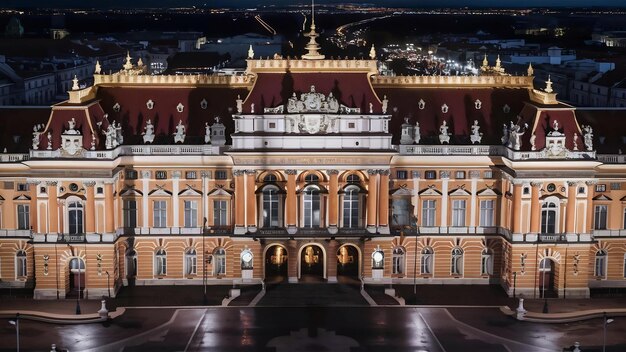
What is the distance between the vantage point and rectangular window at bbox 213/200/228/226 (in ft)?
298

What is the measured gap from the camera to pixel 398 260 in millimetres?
91438

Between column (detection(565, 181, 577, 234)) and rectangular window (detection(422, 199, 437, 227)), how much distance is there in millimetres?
10518

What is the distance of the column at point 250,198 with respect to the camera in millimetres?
88500

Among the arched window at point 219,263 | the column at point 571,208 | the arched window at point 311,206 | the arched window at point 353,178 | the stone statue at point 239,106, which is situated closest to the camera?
the column at point 571,208

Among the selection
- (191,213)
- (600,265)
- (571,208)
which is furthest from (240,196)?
(600,265)

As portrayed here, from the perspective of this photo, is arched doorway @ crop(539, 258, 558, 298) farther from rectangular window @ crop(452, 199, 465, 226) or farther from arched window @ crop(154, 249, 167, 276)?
arched window @ crop(154, 249, 167, 276)

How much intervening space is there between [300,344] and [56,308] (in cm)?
1978

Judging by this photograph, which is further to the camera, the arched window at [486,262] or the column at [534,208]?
the arched window at [486,262]

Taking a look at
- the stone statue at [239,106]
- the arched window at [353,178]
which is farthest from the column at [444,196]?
the stone statue at [239,106]

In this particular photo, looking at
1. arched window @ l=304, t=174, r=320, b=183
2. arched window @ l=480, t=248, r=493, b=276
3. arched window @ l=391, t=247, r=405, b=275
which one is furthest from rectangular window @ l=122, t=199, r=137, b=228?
arched window @ l=480, t=248, r=493, b=276

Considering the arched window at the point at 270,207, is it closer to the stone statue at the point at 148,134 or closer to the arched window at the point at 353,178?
the arched window at the point at 353,178

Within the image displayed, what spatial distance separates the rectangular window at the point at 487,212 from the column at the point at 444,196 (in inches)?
113

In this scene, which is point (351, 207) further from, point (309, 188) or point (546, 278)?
point (546, 278)

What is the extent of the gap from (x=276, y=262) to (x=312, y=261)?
9.68 ft
